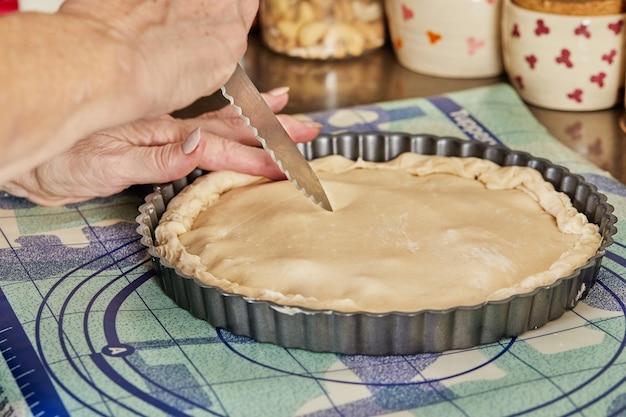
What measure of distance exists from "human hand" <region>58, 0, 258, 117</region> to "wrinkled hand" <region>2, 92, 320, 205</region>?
232mm

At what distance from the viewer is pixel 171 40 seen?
2.92ft

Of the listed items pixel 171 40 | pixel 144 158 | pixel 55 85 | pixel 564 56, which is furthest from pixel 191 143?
pixel 564 56

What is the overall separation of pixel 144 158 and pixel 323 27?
83 centimetres

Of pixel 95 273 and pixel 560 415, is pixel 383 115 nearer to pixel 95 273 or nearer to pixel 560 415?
pixel 95 273

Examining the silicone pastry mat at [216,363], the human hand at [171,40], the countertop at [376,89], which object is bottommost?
the countertop at [376,89]

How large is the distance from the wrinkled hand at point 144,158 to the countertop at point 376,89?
38 cm

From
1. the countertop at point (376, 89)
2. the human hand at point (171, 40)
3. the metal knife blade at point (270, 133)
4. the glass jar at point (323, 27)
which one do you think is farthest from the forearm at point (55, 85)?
the glass jar at point (323, 27)

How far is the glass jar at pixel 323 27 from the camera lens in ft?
6.14

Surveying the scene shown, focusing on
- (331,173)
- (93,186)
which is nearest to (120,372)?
(93,186)

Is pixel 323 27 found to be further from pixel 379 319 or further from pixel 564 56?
pixel 379 319

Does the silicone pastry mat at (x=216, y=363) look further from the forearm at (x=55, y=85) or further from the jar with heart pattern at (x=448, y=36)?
the jar with heart pattern at (x=448, y=36)

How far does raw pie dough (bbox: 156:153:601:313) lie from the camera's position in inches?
38.2

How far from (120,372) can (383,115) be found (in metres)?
0.85

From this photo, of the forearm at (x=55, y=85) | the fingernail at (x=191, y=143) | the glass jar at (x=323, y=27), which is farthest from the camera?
the glass jar at (x=323, y=27)
